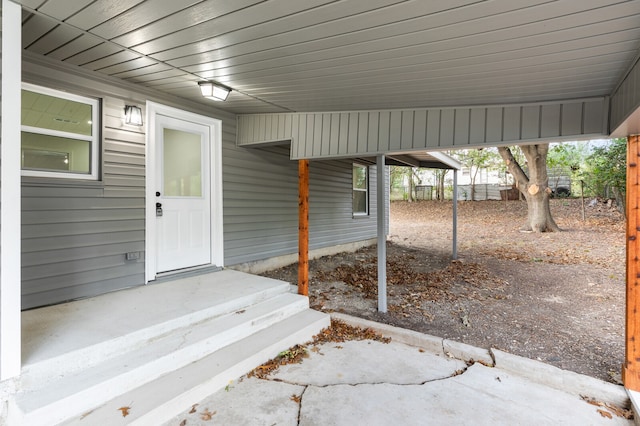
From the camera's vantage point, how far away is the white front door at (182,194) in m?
3.93

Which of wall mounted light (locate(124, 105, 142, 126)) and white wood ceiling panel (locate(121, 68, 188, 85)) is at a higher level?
white wood ceiling panel (locate(121, 68, 188, 85))

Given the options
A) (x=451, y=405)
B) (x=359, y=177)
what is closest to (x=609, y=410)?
(x=451, y=405)

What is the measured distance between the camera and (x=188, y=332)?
274cm

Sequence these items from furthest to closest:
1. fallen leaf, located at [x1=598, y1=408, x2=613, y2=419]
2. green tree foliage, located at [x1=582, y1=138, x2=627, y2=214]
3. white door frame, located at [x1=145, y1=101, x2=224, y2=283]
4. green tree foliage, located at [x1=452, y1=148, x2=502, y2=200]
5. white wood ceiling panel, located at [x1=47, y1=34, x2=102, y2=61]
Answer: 1. green tree foliage, located at [x1=452, y1=148, x2=502, y2=200]
2. green tree foliage, located at [x1=582, y1=138, x2=627, y2=214]
3. white door frame, located at [x1=145, y1=101, x2=224, y2=283]
4. white wood ceiling panel, located at [x1=47, y1=34, x2=102, y2=61]
5. fallen leaf, located at [x1=598, y1=408, x2=613, y2=419]

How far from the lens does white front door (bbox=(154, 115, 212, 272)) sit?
3926mm

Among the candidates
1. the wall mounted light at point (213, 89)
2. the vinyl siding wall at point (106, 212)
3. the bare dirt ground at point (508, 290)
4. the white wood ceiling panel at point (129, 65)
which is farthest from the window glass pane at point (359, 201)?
the white wood ceiling panel at point (129, 65)

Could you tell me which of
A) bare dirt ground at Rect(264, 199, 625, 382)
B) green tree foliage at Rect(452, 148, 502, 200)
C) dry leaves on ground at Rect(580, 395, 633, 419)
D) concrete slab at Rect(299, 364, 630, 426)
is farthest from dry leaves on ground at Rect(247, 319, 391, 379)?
green tree foliage at Rect(452, 148, 502, 200)

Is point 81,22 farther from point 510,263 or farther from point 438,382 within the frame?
point 510,263

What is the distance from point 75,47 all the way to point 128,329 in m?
2.35

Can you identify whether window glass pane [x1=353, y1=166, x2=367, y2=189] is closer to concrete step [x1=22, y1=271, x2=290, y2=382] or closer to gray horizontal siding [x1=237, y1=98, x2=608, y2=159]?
gray horizontal siding [x1=237, y1=98, x2=608, y2=159]

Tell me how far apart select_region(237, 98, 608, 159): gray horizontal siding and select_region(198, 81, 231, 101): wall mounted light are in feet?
3.71

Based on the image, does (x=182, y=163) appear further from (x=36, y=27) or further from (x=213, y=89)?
(x=36, y=27)

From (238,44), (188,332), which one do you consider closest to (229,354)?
(188,332)

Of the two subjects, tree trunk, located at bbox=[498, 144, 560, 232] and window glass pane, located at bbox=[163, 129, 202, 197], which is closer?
window glass pane, located at bbox=[163, 129, 202, 197]
